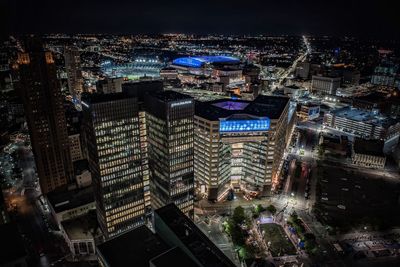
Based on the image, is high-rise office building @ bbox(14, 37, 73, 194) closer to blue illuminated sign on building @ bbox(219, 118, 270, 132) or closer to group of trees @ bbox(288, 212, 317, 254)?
blue illuminated sign on building @ bbox(219, 118, 270, 132)

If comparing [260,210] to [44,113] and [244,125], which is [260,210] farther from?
[44,113]

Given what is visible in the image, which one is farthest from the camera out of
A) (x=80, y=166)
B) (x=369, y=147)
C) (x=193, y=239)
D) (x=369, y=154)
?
(x=369, y=147)

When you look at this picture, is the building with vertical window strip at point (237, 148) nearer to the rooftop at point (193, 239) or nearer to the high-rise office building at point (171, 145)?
the high-rise office building at point (171, 145)

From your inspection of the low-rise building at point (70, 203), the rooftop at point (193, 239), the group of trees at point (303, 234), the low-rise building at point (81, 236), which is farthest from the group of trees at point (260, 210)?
the low-rise building at point (70, 203)

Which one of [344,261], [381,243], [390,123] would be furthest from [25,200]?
[390,123]

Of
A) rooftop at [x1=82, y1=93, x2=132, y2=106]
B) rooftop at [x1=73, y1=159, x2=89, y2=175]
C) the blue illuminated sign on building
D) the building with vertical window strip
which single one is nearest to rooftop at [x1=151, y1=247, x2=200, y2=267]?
rooftop at [x1=82, y1=93, x2=132, y2=106]

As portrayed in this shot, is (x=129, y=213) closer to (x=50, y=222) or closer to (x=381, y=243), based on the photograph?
(x=50, y=222)

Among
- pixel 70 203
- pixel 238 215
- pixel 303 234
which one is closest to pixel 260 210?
pixel 238 215
